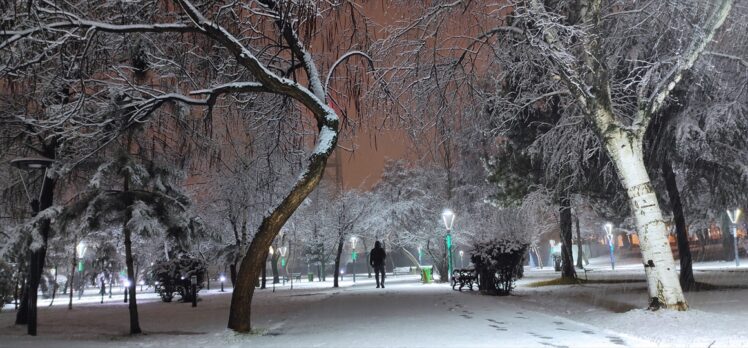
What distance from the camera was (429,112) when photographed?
41.0 feet

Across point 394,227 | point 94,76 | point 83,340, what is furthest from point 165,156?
point 394,227

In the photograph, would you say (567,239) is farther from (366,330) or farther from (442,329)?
(366,330)

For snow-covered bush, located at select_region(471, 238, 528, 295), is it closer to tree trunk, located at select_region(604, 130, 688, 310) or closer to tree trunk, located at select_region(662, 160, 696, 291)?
tree trunk, located at select_region(662, 160, 696, 291)

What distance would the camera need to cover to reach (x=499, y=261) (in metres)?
16.9

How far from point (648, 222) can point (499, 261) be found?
25.0 feet

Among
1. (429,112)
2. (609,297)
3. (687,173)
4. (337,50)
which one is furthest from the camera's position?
(687,173)

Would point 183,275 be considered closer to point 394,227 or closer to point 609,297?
point 609,297

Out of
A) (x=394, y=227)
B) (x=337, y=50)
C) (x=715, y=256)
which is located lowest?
(x=715, y=256)

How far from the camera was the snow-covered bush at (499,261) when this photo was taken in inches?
659

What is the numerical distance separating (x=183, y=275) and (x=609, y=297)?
14200 mm

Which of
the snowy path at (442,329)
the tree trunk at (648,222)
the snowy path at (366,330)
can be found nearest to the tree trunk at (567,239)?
the snowy path at (366,330)

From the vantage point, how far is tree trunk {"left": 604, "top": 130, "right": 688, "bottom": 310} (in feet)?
30.3

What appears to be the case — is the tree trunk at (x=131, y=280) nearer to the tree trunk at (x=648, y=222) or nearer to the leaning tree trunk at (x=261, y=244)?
the leaning tree trunk at (x=261, y=244)

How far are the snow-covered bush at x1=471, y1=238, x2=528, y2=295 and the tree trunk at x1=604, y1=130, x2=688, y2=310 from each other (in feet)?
23.1
